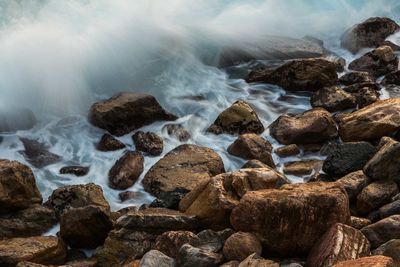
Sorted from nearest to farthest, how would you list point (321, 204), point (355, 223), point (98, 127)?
point (321, 204)
point (355, 223)
point (98, 127)

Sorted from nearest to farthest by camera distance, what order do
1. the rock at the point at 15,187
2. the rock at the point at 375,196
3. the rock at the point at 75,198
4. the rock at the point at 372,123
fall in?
the rock at the point at 375,196 → the rock at the point at 15,187 → the rock at the point at 75,198 → the rock at the point at 372,123

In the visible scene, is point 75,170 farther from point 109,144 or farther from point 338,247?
point 338,247

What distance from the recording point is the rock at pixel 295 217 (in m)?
4.37

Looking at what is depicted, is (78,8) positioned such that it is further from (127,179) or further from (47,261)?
(47,261)

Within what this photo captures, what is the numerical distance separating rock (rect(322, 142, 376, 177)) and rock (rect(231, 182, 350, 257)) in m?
2.17

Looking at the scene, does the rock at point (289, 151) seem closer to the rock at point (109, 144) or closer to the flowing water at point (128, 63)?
the flowing water at point (128, 63)

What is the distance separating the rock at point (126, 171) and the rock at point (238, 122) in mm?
1631

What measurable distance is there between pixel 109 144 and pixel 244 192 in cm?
381

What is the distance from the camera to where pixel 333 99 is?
9.38 m

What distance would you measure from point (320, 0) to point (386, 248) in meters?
14.4

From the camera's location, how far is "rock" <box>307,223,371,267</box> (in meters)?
3.87

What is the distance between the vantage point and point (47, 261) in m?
5.64

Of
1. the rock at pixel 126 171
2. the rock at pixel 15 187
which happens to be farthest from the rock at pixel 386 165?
the rock at pixel 15 187

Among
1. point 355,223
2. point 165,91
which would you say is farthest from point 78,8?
point 355,223
